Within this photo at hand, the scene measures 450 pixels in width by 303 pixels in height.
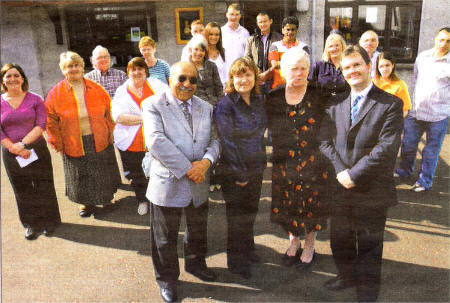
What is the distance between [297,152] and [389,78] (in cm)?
155

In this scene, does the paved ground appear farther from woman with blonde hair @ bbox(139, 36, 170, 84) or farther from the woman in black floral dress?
woman with blonde hair @ bbox(139, 36, 170, 84)

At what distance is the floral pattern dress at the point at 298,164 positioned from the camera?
6.74 feet

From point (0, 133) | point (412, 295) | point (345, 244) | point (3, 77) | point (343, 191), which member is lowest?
point (412, 295)

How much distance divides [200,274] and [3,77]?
1835 mm

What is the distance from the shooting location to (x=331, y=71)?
105 inches

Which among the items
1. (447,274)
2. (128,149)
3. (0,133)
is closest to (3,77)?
(0,133)

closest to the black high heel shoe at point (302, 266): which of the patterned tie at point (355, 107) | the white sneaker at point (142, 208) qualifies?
the patterned tie at point (355, 107)

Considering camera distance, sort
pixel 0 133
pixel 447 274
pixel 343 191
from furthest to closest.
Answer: pixel 0 133 → pixel 447 274 → pixel 343 191

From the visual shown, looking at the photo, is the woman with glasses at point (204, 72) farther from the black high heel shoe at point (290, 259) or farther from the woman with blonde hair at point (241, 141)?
the black high heel shoe at point (290, 259)

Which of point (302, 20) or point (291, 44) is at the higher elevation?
point (302, 20)

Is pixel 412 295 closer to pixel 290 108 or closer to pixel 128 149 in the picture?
pixel 290 108

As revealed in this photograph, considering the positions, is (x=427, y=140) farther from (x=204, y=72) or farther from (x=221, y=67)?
(x=204, y=72)

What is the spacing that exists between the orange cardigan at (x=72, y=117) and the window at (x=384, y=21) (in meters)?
3.09

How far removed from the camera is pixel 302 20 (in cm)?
476
